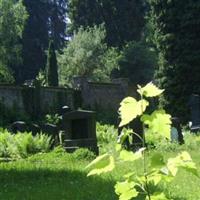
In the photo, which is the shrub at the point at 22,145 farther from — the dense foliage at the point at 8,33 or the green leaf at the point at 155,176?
the dense foliage at the point at 8,33

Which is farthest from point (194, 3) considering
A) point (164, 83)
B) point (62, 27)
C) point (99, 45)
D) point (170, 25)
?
point (62, 27)

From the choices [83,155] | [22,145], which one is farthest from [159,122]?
[22,145]

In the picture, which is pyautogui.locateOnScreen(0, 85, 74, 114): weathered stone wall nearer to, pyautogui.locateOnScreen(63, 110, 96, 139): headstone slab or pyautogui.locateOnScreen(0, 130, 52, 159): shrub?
pyautogui.locateOnScreen(0, 130, 52, 159): shrub

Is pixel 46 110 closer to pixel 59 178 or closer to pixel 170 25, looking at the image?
pixel 170 25

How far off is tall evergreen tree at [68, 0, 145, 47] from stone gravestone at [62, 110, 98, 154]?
35.9 metres

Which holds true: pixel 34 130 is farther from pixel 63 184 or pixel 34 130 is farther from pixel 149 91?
pixel 149 91

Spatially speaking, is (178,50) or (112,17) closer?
(178,50)

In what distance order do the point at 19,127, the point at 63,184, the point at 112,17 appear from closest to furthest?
1. the point at 63,184
2. the point at 19,127
3. the point at 112,17

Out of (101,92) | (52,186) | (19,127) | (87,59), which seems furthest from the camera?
(87,59)

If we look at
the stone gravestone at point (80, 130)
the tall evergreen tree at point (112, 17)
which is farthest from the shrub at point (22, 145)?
the tall evergreen tree at point (112, 17)

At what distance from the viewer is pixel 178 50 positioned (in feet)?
113

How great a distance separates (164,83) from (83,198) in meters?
26.2

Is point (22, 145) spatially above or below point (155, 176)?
above

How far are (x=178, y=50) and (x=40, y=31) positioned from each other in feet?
109
